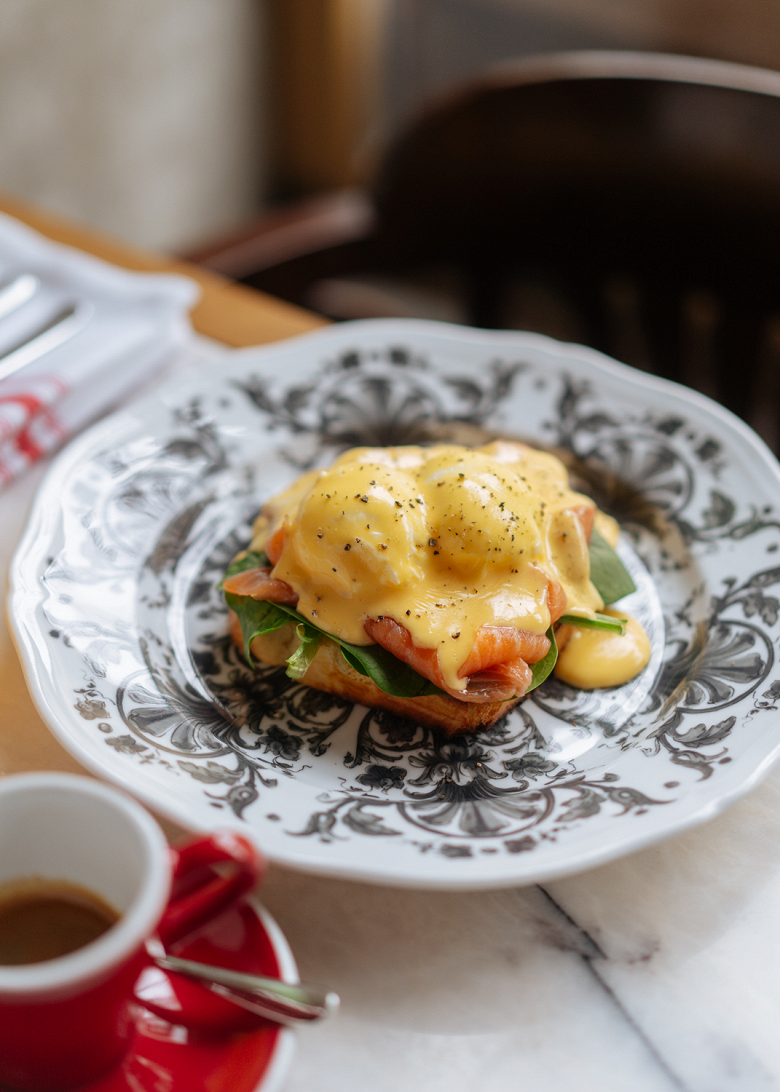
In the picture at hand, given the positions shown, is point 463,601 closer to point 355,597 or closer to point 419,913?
point 355,597

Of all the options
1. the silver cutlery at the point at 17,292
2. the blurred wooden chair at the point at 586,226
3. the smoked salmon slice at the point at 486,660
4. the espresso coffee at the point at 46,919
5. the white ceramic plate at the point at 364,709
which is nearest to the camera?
the espresso coffee at the point at 46,919

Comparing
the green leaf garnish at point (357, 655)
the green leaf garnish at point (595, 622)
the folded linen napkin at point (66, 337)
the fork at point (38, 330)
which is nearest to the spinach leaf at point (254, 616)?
the green leaf garnish at point (357, 655)

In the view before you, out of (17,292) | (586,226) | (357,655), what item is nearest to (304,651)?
(357,655)

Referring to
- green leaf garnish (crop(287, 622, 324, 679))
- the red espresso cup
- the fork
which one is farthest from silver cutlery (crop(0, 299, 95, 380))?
the red espresso cup

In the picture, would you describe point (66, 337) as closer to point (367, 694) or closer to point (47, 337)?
point (47, 337)

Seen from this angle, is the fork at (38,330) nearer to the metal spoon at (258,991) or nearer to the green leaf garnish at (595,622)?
the green leaf garnish at (595,622)

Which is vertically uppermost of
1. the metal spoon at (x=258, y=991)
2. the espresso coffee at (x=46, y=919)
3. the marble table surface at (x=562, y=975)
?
the espresso coffee at (x=46, y=919)

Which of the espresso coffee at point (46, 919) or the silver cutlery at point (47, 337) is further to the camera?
the silver cutlery at point (47, 337)

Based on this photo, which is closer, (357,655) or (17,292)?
(357,655)
